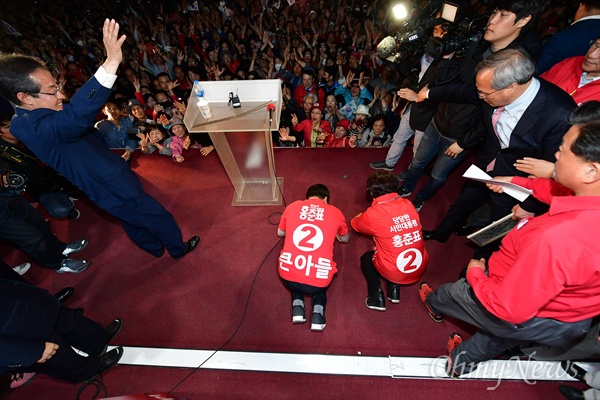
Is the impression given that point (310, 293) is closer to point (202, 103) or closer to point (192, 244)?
point (192, 244)

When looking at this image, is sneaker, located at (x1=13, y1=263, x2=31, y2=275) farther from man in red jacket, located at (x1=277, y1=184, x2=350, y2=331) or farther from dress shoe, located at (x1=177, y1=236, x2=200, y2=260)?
man in red jacket, located at (x1=277, y1=184, x2=350, y2=331)

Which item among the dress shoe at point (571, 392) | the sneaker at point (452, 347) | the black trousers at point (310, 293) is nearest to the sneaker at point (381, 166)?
the black trousers at point (310, 293)

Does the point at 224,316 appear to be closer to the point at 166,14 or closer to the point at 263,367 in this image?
the point at 263,367

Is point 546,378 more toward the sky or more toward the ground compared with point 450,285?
more toward the ground

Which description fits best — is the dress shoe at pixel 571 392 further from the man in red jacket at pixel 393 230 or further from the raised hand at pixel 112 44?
the raised hand at pixel 112 44

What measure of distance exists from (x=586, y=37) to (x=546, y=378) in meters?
2.59

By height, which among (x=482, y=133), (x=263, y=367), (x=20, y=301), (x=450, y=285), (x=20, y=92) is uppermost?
(x=20, y=92)


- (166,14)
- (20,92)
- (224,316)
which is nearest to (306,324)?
(224,316)

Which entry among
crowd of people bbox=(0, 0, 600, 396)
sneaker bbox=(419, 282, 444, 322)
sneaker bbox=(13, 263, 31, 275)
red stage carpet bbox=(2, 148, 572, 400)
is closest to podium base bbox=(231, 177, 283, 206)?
red stage carpet bbox=(2, 148, 572, 400)

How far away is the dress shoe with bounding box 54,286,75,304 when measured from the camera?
2.62m

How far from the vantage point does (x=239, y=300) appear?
2586 mm

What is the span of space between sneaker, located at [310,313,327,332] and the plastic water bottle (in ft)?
6.26

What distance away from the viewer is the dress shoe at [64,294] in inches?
103

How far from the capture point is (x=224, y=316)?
2498 millimetres
